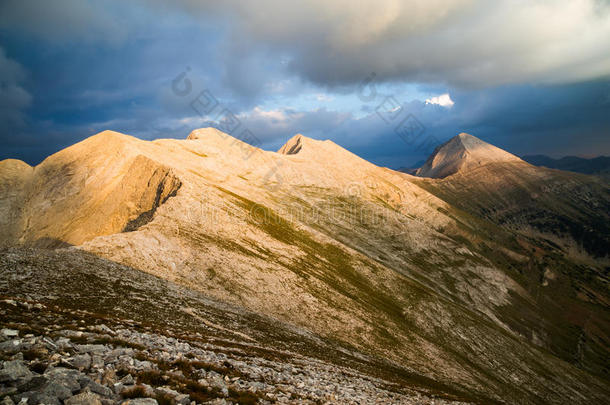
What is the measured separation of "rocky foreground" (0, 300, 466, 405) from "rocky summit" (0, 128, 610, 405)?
0.32ft

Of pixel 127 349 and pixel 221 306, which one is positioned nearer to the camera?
pixel 127 349

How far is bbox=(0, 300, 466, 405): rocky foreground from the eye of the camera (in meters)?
10.7

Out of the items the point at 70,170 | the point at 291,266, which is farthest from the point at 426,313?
the point at 70,170

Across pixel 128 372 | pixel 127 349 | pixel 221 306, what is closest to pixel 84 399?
pixel 128 372

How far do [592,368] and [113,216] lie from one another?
259 meters

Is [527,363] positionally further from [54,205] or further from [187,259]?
[54,205]

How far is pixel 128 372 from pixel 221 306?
1490 inches

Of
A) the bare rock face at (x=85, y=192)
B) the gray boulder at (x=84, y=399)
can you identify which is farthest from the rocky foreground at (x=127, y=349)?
the bare rock face at (x=85, y=192)

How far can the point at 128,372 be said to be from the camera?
13953 mm

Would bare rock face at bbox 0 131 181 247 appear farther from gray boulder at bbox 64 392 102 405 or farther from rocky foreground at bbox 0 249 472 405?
gray boulder at bbox 64 392 102 405

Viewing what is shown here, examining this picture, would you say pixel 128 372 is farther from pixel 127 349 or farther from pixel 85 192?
pixel 85 192

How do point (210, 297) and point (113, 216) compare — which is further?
point (113, 216)

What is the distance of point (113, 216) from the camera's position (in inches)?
3839

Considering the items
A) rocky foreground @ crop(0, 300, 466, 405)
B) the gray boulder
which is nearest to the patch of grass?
rocky foreground @ crop(0, 300, 466, 405)
